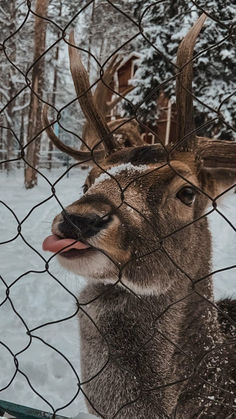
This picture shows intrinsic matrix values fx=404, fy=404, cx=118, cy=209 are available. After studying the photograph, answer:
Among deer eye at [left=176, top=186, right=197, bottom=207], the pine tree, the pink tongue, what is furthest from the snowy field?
Answer: the pine tree

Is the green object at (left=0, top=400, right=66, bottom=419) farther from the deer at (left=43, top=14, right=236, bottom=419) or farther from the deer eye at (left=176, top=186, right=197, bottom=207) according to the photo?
the deer eye at (left=176, top=186, right=197, bottom=207)

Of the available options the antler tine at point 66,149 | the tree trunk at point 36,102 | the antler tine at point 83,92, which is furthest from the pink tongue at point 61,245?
the tree trunk at point 36,102

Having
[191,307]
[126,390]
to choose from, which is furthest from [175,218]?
[126,390]

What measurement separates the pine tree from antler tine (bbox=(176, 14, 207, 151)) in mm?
7228

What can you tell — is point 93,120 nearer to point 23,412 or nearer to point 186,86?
point 186,86

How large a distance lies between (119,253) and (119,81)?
19660mm

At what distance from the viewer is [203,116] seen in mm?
10062

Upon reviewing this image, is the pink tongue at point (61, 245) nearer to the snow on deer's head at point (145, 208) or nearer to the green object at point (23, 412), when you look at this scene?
the snow on deer's head at point (145, 208)

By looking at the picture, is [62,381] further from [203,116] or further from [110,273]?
[203,116]

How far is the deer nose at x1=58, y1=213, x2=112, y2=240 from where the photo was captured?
5.02 feet

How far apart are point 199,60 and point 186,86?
8.48m

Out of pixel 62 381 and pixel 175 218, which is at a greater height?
pixel 175 218

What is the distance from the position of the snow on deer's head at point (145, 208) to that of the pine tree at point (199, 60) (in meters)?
7.20

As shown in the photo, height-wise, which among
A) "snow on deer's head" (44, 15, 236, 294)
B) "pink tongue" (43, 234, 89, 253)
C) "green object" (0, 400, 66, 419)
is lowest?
"green object" (0, 400, 66, 419)
